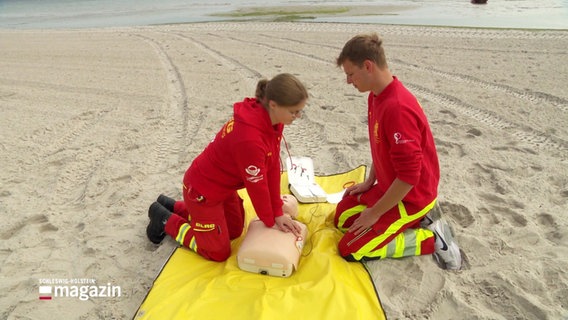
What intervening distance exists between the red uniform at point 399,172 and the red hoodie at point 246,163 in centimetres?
66

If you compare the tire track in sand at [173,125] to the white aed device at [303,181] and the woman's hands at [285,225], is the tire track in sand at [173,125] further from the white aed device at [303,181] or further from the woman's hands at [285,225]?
the woman's hands at [285,225]

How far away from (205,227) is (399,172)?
54.5 inches

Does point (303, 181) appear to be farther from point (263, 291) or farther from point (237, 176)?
point (263, 291)

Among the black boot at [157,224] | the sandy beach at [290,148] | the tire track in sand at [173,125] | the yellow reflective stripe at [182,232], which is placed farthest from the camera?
the tire track in sand at [173,125]

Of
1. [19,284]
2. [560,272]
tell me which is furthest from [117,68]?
[560,272]

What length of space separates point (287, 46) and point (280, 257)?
773 cm

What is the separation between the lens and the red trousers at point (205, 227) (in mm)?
2869

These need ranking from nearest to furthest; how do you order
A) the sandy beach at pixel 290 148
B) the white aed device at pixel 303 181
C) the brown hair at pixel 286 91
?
the brown hair at pixel 286 91 < the sandy beach at pixel 290 148 < the white aed device at pixel 303 181

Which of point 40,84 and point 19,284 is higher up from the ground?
point 40,84

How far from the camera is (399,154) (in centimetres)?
246

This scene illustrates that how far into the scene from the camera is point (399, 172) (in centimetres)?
252

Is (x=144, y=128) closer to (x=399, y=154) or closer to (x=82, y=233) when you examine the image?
(x=82, y=233)

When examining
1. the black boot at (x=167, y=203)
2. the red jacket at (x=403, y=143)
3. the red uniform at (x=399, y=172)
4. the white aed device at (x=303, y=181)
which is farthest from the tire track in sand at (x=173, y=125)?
the red jacket at (x=403, y=143)

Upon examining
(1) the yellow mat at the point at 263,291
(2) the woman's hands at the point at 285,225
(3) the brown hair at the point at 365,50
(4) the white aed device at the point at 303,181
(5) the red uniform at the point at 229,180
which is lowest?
(1) the yellow mat at the point at 263,291
